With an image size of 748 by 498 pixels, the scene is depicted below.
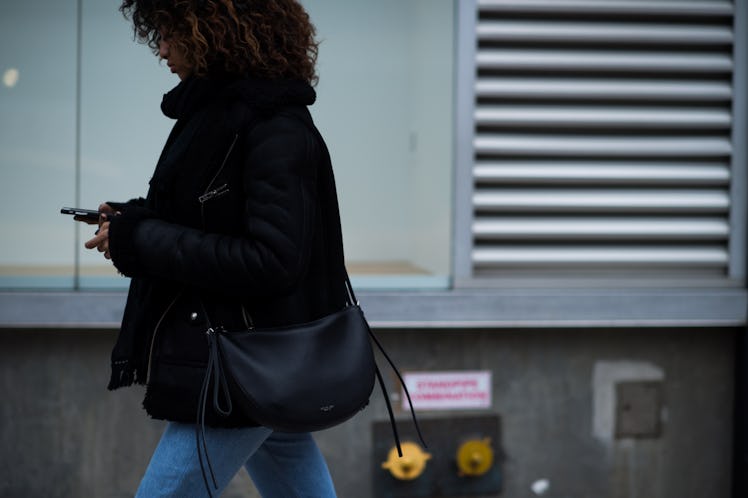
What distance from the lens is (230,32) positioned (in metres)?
2.21

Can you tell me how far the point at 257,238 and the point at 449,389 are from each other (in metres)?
2.42

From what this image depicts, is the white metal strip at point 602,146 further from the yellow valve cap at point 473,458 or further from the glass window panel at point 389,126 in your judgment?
the yellow valve cap at point 473,458

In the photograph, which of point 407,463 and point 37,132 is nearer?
point 407,463

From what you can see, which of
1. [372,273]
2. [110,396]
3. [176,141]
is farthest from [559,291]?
[176,141]

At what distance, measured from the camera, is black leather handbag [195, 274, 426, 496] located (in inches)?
81.7

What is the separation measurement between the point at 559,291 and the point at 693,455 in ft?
3.49

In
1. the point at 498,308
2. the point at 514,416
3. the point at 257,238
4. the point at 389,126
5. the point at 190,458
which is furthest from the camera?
the point at 389,126

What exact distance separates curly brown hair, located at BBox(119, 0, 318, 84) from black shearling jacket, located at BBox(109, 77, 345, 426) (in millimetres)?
53

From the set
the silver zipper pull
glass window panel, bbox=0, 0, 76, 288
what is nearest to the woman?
the silver zipper pull

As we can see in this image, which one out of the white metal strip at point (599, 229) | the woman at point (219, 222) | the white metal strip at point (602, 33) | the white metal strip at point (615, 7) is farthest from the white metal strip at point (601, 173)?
the woman at point (219, 222)

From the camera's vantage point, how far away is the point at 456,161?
4.38 m

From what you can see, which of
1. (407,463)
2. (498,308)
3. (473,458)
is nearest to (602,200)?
(498,308)

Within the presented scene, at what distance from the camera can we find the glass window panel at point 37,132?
436cm

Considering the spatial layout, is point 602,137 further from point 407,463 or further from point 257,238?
point 257,238
